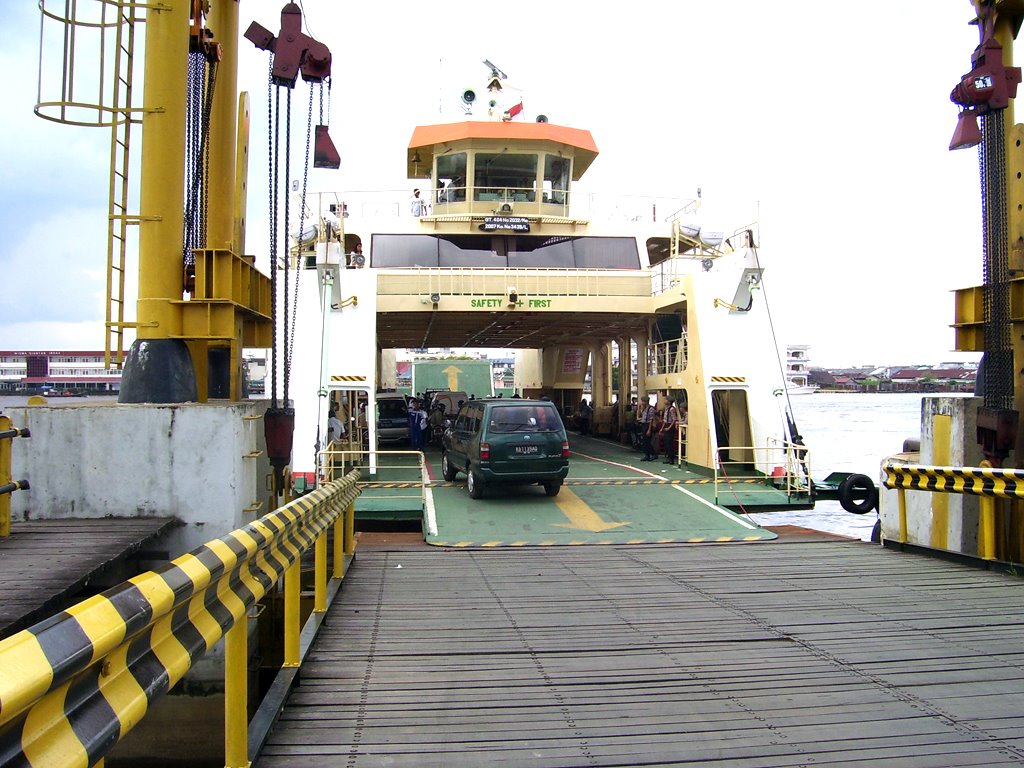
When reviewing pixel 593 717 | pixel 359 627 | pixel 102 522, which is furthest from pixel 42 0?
pixel 593 717

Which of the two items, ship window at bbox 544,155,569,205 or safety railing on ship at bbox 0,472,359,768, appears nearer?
safety railing on ship at bbox 0,472,359,768

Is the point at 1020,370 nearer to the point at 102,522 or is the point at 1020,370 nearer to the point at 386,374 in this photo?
the point at 102,522

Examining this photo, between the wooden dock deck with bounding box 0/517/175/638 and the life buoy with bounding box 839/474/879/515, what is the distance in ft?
29.2

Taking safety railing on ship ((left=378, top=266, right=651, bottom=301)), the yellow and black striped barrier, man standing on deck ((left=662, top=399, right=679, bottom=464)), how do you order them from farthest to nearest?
man standing on deck ((left=662, top=399, right=679, bottom=464)), safety railing on ship ((left=378, top=266, right=651, bottom=301)), the yellow and black striped barrier

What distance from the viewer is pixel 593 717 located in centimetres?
404

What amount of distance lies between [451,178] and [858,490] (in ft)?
43.1

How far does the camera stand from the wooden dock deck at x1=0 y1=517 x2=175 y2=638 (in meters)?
4.00

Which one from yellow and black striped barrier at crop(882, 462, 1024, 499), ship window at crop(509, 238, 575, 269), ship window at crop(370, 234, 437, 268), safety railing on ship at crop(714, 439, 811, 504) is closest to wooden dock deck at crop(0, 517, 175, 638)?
yellow and black striped barrier at crop(882, 462, 1024, 499)

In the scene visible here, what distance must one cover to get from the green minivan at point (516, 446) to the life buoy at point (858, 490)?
4.04 meters

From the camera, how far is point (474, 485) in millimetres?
12172

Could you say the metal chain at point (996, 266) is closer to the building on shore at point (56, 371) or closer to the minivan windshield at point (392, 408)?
the minivan windshield at point (392, 408)

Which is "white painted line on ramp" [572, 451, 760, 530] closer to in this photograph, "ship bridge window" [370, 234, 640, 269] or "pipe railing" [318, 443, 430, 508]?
"pipe railing" [318, 443, 430, 508]

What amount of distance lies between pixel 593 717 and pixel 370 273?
10607 mm

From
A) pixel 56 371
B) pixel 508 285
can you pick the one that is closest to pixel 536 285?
pixel 508 285
